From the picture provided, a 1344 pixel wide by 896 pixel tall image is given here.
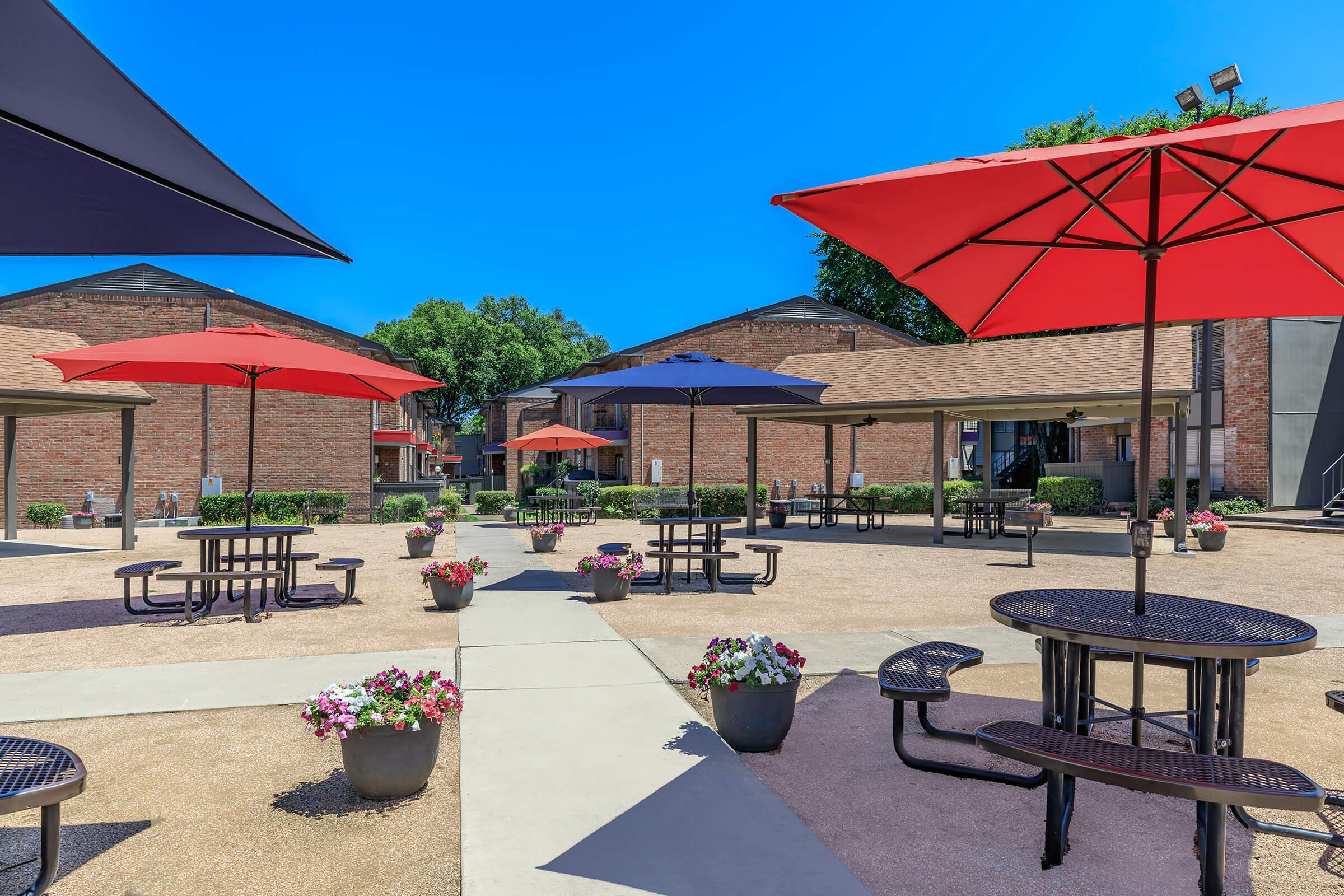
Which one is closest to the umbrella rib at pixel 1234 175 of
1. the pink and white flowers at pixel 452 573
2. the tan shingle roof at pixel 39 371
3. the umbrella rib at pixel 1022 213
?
the umbrella rib at pixel 1022 213

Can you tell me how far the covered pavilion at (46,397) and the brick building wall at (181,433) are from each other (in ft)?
20.1

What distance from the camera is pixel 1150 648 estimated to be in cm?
305

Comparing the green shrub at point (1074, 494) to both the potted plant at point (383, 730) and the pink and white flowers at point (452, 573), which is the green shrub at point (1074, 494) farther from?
the potted plant at point (383, 730)

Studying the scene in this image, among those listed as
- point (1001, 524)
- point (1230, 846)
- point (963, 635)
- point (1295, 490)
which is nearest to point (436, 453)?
point (1001, 524)

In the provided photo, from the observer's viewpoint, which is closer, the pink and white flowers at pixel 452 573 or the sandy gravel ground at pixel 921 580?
the sandy gravel ground at pixel 921 580

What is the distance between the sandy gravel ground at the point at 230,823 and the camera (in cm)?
289

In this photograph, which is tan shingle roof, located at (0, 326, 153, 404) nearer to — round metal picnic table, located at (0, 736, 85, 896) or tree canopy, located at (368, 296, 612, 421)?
round metal picnic table, located at (0, 736, 85, 896)

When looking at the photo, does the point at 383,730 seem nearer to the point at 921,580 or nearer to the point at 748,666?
the point at 748,666

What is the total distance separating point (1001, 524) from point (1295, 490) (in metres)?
11.6

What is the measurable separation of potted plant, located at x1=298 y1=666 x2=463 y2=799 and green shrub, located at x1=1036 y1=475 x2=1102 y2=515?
2696cm

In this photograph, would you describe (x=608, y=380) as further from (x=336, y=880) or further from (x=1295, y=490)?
(x=1295, y=490)

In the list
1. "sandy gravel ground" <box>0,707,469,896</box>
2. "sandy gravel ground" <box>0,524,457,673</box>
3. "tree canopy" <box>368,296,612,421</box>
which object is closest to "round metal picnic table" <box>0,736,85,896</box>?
"sandy gravel ground" <box>0,707,469,896</box>

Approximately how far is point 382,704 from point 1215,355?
30.1 metres

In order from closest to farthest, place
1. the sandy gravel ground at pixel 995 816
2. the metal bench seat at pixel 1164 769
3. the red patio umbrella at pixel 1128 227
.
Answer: the metal bench seat at pixel 1164 769 → the sandy gravel ground at pixel 995 816 → the red patio umbrella at pixel 1128 227
